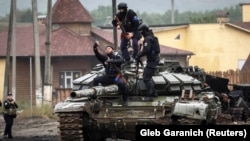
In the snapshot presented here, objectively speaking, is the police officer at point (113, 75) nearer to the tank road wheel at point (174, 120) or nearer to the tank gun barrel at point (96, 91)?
the tank gun barrel at point (96, 91)

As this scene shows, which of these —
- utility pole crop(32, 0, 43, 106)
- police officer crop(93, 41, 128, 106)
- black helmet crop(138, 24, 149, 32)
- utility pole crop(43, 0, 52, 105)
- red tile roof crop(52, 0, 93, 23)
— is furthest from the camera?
red tile roof crop(52, 0, 93, 23)

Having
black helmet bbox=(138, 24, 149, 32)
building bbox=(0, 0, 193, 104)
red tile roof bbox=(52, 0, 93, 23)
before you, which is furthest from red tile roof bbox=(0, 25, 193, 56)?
black helmet bbox=(138, 24, 149, 32)

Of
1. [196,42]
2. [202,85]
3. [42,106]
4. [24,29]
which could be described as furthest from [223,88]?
[196,42]

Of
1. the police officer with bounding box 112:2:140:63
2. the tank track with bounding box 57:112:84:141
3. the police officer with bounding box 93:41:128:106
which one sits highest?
the police officer with bounding box 112:2:140:63

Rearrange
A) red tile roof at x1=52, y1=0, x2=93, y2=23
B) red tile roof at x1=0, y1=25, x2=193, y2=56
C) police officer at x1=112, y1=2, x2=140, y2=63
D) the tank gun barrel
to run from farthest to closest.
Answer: red tile roof at x1=52, y1=0, x2=93, y2=23
red tile roof at x1=0, y1=25, x2=193, y2=56
police officer at x1=112, y1=2, x2=140, y2=63
the tank gun barrel

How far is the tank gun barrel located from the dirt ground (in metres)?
4.38

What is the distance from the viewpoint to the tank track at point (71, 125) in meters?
16.9

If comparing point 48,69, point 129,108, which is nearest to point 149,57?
point 129,108

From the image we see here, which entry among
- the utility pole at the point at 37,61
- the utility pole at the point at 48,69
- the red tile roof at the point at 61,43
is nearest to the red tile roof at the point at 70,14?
the red tile roof at the point at 61,43

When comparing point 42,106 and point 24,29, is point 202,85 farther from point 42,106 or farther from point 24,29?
point 24,29

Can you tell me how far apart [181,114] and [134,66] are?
9.08ft

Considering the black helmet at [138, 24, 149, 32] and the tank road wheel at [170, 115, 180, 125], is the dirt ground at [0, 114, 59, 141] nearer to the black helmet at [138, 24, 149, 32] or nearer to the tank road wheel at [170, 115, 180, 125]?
the black helmet at [138, 24, 149, 32]

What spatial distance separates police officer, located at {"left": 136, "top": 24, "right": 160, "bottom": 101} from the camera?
58.3 ft

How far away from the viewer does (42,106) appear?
34.5 metres
